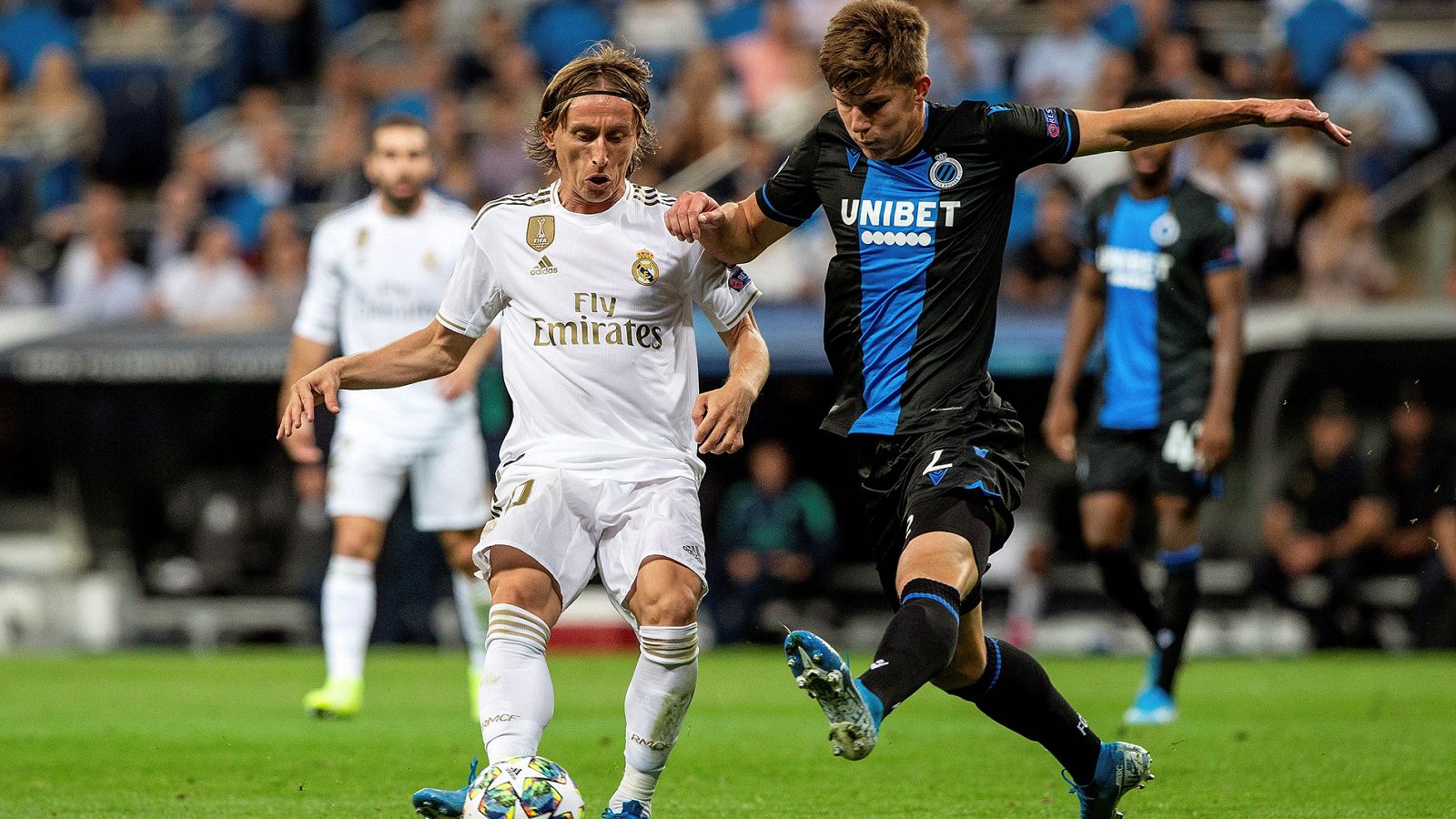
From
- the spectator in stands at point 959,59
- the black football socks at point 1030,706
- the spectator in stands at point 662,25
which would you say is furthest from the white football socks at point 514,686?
the spectator in stands at point 662,25

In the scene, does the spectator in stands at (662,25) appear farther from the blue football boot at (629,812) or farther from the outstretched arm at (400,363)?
the blue football boot at (629,812)

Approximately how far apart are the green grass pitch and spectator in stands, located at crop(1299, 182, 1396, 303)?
10.8 feet

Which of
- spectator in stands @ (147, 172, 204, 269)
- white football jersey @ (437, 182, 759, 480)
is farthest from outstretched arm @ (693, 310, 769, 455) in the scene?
spectator in stands @ (147, 172, 204, 269)

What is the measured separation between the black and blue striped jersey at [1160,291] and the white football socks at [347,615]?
12.1ft

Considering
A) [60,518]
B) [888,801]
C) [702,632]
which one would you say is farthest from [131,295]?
[888,801]

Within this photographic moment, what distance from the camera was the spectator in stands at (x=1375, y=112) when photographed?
15.4 meters

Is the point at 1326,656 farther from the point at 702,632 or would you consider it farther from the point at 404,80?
the point at 404,80

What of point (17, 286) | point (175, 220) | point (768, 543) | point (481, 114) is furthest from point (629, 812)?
point (481, 114)

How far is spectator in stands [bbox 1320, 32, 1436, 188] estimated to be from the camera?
15.4 metres

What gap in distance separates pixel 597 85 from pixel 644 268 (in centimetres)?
54

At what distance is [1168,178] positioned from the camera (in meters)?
9.05

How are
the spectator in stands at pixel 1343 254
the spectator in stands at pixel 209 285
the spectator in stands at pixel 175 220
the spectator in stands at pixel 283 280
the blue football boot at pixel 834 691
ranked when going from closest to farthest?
the blue football boot at pixel 834 691 < the spectator in stands at pixel 1343 254 < the spectator in stands at pixel 283 280 < the spectator in stands at pixel 209 285 < the spectator in stands at pixel 175 220

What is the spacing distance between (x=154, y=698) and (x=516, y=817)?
6436mm

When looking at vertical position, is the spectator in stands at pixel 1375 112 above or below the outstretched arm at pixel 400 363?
above
